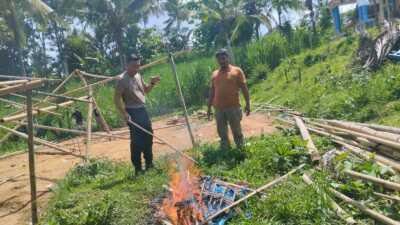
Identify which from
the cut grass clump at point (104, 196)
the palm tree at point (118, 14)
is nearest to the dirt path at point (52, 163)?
the cut grass clump at point (104, 196)

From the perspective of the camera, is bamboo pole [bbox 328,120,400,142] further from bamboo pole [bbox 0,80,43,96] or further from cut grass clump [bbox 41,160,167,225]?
bamboo pole [bbox 0,80,43,96]

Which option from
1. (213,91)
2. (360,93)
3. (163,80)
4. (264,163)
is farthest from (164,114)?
(264,163)

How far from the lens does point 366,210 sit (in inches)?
193

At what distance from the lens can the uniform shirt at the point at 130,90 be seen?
7051 millimetres

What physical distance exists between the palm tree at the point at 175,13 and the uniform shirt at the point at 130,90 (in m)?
27.7

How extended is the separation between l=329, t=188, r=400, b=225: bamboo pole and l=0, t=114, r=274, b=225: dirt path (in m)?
4.27

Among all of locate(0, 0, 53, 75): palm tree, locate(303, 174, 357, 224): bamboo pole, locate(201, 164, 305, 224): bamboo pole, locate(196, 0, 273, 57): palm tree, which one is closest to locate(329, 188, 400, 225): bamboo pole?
locate(303, 174, 357, 224): bamboo pole

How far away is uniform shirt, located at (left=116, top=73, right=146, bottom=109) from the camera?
278 inches

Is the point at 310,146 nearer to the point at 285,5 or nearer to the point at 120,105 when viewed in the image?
the point at 120,105

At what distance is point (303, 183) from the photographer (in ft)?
18.3

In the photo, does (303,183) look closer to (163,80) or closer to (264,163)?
(264,163)

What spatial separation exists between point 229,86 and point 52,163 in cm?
485

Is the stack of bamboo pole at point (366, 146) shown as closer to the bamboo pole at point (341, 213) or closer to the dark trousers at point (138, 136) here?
the bamboo pole at point (341, 213)

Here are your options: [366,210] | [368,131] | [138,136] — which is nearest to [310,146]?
[368,131]
